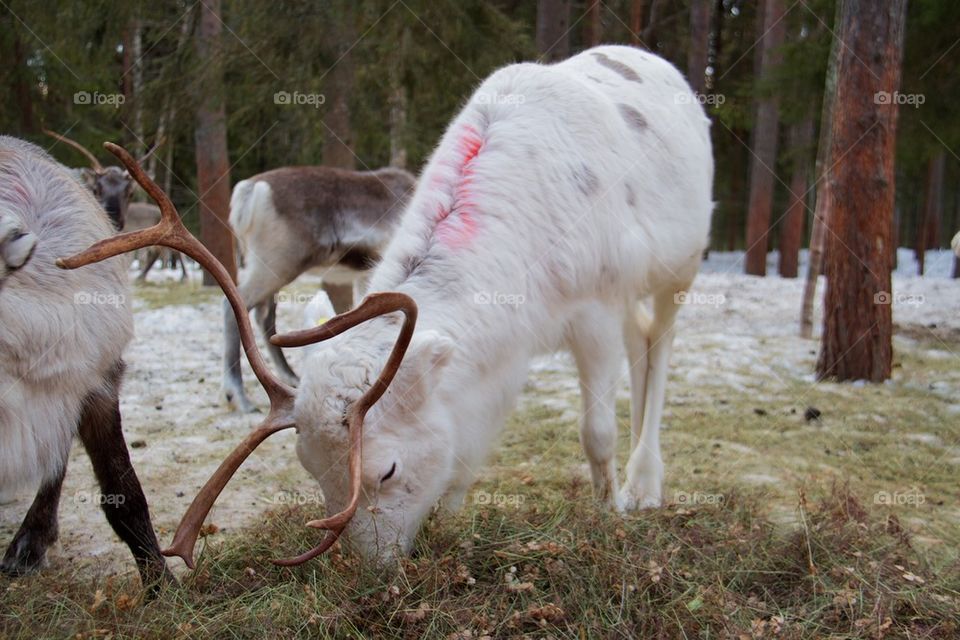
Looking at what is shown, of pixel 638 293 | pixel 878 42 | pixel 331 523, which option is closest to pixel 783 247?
pixel 878 42

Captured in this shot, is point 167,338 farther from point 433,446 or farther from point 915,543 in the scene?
point 915,543

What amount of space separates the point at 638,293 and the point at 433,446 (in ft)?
4.62

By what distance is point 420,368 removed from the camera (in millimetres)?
2574

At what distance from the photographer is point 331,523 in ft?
7.18

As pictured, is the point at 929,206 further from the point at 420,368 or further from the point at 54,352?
the point at 54,352

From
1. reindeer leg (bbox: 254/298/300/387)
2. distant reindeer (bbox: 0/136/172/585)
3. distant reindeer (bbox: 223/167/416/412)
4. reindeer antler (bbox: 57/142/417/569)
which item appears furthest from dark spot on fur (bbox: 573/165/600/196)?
reindeer leg (bbox: 254/298/300/387)

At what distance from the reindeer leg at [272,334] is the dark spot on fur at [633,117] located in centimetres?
315

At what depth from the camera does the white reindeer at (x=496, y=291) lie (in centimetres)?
252

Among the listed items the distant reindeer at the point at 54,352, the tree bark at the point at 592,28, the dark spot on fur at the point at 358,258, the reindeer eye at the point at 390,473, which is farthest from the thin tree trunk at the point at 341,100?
the reindeer eye at the point at 390,473

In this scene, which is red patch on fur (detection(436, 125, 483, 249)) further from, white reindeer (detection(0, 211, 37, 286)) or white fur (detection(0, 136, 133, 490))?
white reindeer (detection(0, 211, 37, 286))

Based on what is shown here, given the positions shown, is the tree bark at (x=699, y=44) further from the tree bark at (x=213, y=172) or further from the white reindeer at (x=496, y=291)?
the white reindeer at (x=496, y=291)

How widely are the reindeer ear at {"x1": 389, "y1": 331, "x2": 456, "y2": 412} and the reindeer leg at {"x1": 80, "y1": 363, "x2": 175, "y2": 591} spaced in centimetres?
105

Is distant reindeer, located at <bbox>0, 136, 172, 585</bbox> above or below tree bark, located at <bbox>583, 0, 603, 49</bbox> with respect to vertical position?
below

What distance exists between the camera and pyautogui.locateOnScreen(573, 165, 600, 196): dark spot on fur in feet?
10.9
